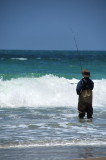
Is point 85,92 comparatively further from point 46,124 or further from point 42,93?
point 42,93

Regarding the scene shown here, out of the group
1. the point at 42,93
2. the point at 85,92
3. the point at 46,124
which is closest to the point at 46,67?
the point at 42,93

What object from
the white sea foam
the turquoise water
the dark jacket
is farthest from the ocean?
the turquoise water

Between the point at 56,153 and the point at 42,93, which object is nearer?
the point at 56,153

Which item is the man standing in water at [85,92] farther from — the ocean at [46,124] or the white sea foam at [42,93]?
the white sea foam at [42,93]

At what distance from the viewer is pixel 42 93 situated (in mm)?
18438

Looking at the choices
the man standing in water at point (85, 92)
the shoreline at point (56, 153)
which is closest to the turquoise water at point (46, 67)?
the man standing in water at point (85, 92)

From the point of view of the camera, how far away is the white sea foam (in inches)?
660

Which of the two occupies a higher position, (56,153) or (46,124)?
(46,124)

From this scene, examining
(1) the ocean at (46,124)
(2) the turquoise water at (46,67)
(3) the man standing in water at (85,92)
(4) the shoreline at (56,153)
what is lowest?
(4) the shoreline at (56,153)

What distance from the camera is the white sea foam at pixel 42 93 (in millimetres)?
16766

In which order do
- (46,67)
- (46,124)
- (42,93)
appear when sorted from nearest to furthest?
(46,124), (42,93), (46,67)

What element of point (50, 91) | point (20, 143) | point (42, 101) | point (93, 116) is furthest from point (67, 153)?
point (50, 91)

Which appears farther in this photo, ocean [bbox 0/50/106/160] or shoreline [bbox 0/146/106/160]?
ocean [bbox 0/50/106/160]

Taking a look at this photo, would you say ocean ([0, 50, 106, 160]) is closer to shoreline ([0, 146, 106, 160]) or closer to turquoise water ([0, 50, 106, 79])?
shoreline ([0, 146, 106, 160])
